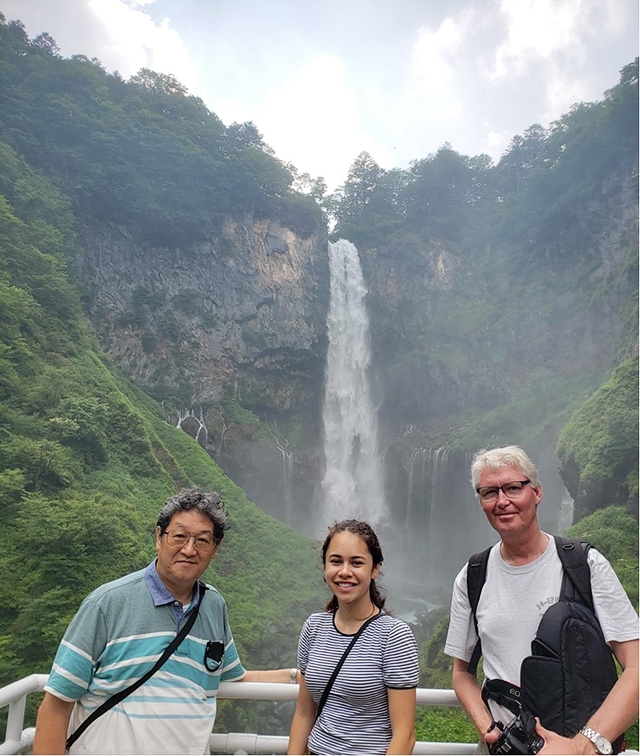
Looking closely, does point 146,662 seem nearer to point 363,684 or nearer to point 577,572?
point 363,684

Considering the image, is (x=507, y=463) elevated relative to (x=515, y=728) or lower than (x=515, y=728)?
elevated

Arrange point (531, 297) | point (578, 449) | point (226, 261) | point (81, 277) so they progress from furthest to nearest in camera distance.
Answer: point (531, 297) < point (226, 261) < point (81, 277) < point (578, 449)

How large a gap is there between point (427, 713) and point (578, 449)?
10.9m

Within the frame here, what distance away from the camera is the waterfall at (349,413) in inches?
894

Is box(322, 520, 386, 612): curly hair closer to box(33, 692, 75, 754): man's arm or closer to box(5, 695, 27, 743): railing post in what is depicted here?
→ box(33, 692, 75, 754): man's arm

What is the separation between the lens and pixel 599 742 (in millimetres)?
1441

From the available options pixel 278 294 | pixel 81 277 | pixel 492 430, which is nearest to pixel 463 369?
pixel 492 430

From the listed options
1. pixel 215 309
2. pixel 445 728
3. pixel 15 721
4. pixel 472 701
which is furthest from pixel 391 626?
pixel 215 309

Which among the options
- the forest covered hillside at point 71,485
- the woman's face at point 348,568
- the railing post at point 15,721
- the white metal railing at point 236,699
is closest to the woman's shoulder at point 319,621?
the woman's face at point 348,568

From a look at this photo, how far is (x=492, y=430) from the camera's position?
73.6ft

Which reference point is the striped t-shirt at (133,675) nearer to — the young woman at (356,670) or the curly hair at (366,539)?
the young woman at (356,670)

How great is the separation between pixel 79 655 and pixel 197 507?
58 centimetres

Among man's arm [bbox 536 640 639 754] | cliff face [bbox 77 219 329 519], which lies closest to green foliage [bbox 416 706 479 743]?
man's arm [bbox 536 640 639 754]

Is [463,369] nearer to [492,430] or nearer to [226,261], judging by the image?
[492,430]
